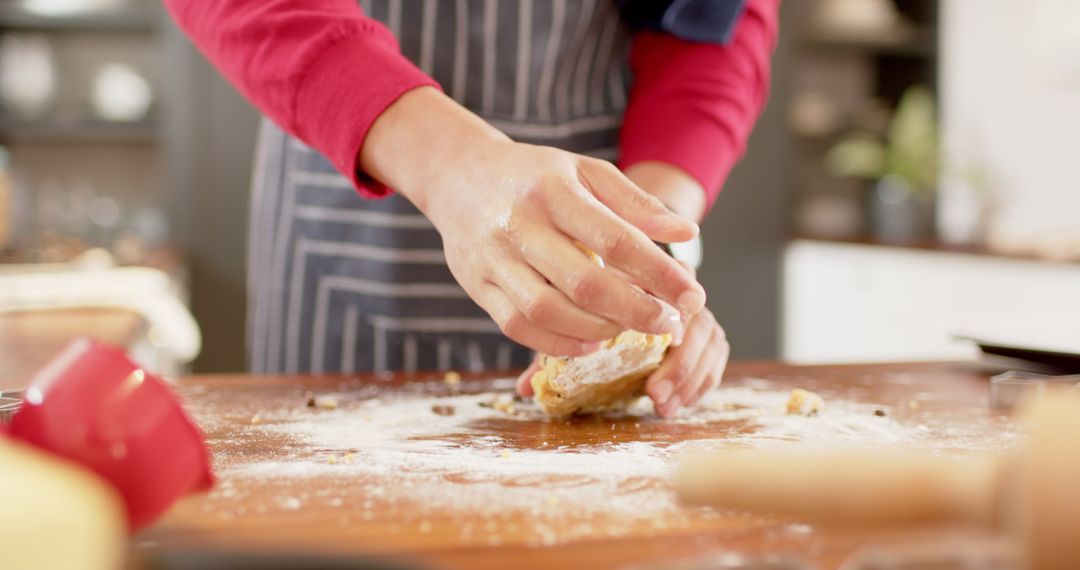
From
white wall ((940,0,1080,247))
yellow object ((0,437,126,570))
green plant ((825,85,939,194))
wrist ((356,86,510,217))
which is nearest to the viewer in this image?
yellow object ((0,437,126,570))

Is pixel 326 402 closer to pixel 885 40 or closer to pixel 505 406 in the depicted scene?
pixel 505 406

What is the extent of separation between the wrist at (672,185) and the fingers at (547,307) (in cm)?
40

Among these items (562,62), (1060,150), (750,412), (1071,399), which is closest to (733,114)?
(562,62)

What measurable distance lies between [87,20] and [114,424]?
10.8 ft

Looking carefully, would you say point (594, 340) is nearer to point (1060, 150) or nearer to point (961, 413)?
point (961, 413)

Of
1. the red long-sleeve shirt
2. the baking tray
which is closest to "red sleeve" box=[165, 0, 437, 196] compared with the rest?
the red long-sleeve shirt

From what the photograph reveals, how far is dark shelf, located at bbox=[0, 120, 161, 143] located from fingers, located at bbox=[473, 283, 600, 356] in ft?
9.53

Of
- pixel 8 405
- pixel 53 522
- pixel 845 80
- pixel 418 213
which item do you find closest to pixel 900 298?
pixel 845 80

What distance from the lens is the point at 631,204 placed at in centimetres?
75

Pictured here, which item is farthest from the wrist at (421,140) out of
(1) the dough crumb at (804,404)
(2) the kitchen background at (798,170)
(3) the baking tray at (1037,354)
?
(2) the kitchen background at (798,170)

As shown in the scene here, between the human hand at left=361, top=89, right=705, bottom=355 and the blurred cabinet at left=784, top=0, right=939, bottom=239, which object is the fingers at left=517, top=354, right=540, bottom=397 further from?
the blurred cabinet at left=784, top=0, right=939, bottom=239

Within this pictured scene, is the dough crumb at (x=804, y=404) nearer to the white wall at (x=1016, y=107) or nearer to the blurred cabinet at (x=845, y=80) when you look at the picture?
the white wall at (x=1016, y=107)

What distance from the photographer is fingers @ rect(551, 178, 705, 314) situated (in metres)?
0.70

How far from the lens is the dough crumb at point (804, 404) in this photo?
874 millimetres
